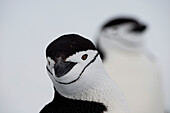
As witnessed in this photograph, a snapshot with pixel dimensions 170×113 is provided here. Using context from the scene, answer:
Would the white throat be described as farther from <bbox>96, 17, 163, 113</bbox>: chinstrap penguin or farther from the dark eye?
the dark eye

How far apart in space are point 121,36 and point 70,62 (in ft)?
8.36

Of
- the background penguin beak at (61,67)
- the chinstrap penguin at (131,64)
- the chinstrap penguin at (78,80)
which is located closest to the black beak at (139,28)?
the chinstrap penguin at (131,64)

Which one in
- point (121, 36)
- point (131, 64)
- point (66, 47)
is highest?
Answer: point (66, 47)

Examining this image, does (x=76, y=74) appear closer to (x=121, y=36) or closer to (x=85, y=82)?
(x=85, y=82)

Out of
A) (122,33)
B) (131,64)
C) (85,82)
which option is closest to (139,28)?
(122,33)

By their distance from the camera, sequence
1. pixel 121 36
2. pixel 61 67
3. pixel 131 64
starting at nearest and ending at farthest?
1. pixel 61 67
2. pixel 131 64
3. pixel 121 36

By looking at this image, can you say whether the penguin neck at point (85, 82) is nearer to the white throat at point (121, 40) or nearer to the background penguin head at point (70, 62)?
the background penguin head at point (70, 62)

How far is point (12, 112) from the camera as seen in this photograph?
13.1 ft

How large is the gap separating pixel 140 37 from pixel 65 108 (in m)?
2.65

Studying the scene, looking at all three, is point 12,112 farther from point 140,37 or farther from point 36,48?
point 140,37

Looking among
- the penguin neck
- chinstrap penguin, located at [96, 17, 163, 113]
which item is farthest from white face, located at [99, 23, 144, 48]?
the penguin neck

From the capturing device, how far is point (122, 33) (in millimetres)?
3689

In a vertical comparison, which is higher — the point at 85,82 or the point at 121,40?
the point at 85,82

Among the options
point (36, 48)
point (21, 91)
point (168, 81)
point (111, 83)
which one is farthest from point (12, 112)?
point (111, 83)
